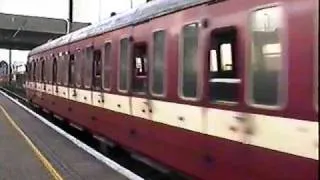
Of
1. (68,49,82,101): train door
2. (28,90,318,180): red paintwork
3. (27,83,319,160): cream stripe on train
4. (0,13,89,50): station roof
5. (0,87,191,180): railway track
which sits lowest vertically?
(0,87,191,180): railway track

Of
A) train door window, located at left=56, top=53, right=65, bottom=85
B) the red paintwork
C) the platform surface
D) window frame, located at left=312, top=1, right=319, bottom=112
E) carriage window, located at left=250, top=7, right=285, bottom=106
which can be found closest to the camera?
window frame, located at left=312, top=1, right=319, bottom=112

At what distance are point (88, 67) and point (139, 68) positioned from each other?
4.67 m

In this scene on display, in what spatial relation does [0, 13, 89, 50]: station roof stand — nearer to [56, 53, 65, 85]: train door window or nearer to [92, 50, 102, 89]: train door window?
[56, 53, 65, 85]: train door window

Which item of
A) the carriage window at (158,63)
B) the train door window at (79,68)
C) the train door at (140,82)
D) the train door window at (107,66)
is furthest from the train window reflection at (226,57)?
the train door window at (79,68)

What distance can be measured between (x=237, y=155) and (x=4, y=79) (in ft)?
248

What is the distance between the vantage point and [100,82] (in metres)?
13.8

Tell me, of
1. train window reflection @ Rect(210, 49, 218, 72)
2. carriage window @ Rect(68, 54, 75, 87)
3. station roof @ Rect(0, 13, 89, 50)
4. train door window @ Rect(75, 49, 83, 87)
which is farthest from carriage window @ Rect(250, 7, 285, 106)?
station roof @ Rect(0, 13, 89, 50)

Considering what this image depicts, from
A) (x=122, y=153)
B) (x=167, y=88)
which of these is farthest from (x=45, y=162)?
(x=167, y=88)

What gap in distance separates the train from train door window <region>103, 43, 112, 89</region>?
2 cm

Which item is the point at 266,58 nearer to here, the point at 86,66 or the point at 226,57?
the point at 226,57

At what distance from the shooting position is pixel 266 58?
6121 mm

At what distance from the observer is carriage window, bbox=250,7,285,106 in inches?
231

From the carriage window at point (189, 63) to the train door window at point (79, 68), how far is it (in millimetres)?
8059

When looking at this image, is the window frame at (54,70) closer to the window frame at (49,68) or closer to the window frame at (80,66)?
→ the window frame at (49,68)
